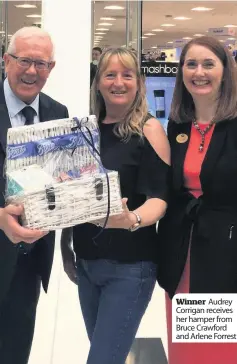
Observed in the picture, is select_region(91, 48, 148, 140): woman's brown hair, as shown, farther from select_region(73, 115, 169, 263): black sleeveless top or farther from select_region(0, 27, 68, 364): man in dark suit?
select_region(0, 27, 68, 364): man in dark suit

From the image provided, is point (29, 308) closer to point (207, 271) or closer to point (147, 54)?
point (207, 271)

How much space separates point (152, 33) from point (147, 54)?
597 millimetres

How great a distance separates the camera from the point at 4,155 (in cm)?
198

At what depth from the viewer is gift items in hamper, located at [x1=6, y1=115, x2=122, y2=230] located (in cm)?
156

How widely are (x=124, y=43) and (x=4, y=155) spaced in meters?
5.23

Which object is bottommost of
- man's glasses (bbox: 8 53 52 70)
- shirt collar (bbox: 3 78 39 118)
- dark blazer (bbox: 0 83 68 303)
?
dark blazer (bbox: 0 83 68 303)

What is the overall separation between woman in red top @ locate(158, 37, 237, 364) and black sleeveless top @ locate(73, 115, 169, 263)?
122mm

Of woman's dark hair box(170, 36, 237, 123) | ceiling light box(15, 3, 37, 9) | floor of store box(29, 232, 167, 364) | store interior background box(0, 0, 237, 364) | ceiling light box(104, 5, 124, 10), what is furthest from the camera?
ceiling light box(104, 5, 124, 10)

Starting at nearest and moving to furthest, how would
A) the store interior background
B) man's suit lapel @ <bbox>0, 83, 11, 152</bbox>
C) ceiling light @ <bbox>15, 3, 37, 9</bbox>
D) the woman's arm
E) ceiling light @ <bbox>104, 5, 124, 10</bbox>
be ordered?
the woman's arm
man's suit lapel @ <bbox>0, 83, 11, 152</bbox>
the store interior background
ceiling light @ <bbox>15, 3, 37, 9</bbox>
ceiling light @ <bbox>104, 5, 124, 10</bbox>

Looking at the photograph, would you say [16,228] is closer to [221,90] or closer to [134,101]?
[134,101]

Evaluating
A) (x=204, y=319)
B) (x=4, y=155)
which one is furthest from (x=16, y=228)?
(x=204, y=319)

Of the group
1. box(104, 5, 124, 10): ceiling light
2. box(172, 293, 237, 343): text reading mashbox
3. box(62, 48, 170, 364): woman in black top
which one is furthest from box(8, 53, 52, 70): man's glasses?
box(104, 5, 124, 10): ceiling light

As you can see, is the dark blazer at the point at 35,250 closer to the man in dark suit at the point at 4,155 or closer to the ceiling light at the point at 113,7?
the man in dark suit at the point at 4,155

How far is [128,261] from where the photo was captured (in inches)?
77.6
